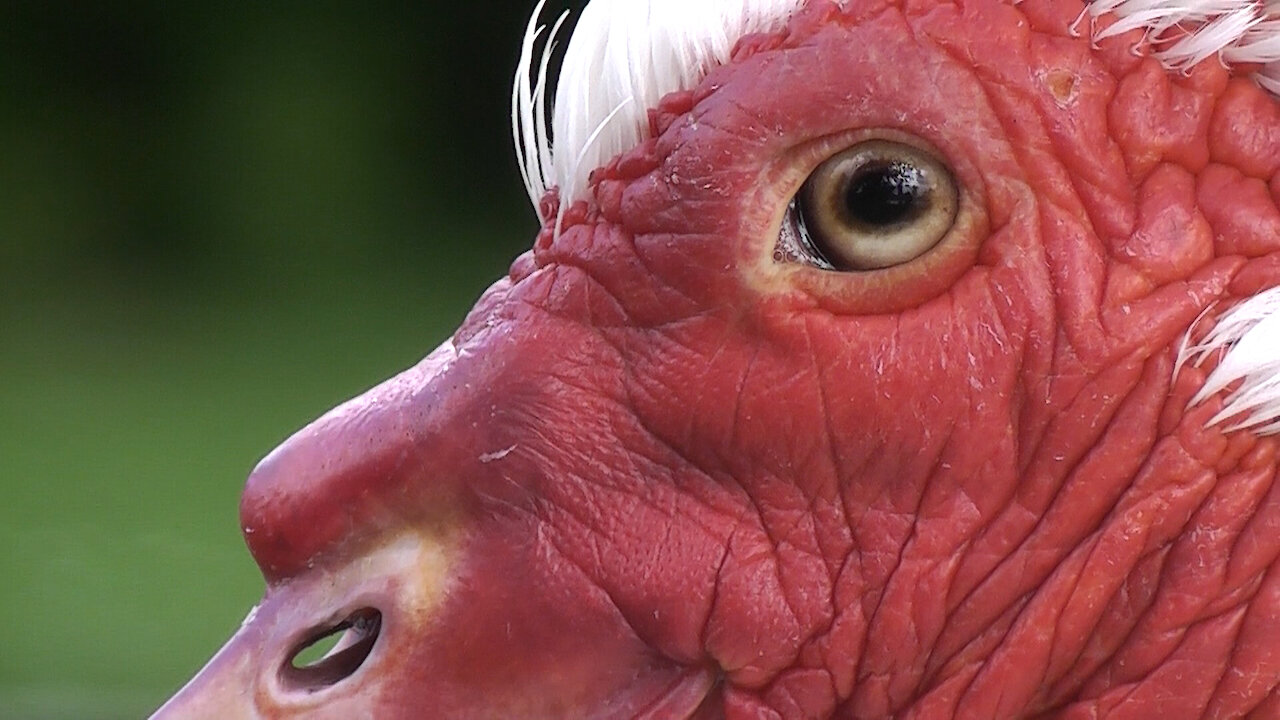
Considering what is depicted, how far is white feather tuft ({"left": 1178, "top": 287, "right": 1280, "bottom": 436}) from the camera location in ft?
6.31

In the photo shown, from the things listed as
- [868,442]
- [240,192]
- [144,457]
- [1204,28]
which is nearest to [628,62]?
[868,442]

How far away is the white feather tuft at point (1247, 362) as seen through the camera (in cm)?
192

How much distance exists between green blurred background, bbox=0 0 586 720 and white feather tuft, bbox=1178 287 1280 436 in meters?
9.19

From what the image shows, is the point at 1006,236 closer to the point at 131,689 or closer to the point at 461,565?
the point at 461,565

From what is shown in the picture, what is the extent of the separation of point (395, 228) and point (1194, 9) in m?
11.3

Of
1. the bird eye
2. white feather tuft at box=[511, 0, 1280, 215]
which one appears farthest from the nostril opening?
the bird eye

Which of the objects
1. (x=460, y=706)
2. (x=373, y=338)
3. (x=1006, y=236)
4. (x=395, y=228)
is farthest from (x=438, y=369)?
(x=395, y=228)

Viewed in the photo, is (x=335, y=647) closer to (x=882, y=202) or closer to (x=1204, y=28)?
(x=882, y=202)

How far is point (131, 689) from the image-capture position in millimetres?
7617

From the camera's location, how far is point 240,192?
12.9 metres

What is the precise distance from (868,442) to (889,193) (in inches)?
10.4

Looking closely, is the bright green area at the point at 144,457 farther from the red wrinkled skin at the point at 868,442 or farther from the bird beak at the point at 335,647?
the red wrinkled skin at the point at 868,442

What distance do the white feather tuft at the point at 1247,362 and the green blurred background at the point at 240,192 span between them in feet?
30.2

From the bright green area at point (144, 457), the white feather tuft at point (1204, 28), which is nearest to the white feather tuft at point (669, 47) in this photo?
the white feather tuft at point (1204, 28)
